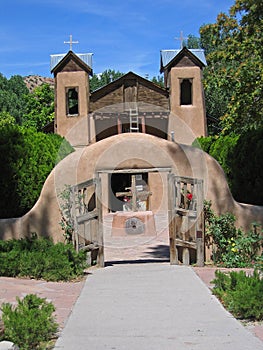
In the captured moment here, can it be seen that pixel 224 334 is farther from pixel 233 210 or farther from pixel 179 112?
pixel 179 112

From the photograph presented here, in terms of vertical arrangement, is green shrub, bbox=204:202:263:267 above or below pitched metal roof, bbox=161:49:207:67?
below

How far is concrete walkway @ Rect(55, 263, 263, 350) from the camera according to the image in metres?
5.56

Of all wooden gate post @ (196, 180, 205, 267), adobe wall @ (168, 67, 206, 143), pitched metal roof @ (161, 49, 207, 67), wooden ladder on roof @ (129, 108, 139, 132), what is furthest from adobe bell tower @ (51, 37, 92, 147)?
wooden gate post @ (196, 180, 205, 267)

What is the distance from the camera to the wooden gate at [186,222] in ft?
36.6

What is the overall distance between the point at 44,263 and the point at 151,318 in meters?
3.59

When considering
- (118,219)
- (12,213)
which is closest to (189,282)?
(12,213)

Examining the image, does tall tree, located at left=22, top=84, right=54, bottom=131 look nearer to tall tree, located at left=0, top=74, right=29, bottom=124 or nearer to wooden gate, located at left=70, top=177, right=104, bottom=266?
tall tree, located at left=0, top=74, right=29, bottom=124

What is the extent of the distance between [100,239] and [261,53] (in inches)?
375

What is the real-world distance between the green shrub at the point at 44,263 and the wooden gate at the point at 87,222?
74cm

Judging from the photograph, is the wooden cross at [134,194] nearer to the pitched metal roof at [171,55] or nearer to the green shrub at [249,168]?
the green shrub at [249,168]

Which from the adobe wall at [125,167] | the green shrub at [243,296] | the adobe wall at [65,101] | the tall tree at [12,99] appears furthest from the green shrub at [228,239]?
the tall tree at [12,99]

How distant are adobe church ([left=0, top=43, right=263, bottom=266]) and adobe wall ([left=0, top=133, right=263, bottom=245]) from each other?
22 millimetres

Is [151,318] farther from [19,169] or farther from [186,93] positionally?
[186,93]

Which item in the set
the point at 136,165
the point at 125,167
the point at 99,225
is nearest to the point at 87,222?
the point at 99,225
